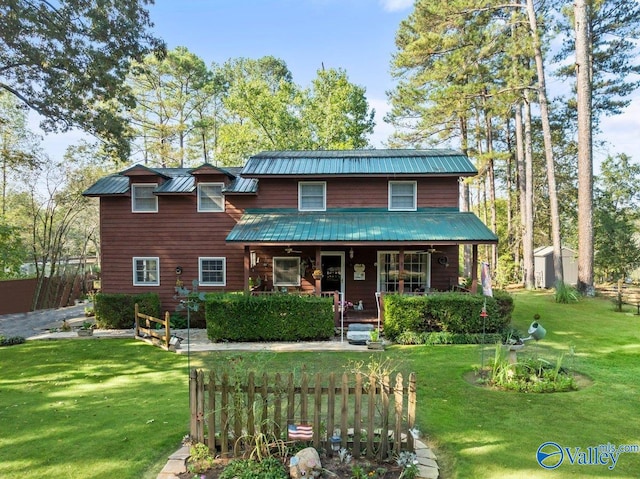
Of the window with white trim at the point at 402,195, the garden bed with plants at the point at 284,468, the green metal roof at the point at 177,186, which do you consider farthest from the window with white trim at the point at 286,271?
the garden bed with plants at the point at 284,468

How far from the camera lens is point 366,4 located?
16906 millimetres

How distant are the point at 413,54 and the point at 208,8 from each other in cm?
1200

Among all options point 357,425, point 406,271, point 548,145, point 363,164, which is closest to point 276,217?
point 363,164

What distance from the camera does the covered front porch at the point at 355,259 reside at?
41.3ft

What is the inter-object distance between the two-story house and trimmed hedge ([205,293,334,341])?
8.34 ft

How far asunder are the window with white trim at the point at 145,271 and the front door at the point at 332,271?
21.1 feet

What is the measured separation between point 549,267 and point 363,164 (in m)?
16.8

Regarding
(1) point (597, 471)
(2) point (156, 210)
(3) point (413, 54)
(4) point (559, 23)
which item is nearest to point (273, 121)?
(3) point (413, 54)

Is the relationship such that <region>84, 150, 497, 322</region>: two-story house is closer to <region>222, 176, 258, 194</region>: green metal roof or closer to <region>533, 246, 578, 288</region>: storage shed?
<region>222, 176, 258, 194</region>: green metal roof

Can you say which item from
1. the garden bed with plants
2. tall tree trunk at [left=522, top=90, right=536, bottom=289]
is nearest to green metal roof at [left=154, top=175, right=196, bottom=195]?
the garden bed with plants

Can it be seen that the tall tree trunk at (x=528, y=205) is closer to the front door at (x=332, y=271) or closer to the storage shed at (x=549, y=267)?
the storage shed at (x=549, y=267)

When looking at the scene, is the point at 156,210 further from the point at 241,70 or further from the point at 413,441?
the point at 241,70

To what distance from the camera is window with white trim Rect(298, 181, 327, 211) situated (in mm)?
14008

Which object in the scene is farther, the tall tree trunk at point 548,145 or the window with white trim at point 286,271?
the tall tree trunk at point 548,145
